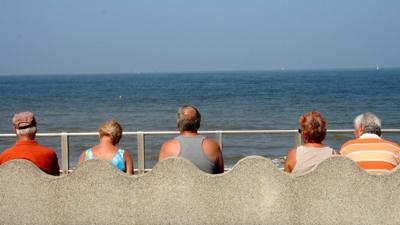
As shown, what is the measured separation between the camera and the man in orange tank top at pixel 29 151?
626 centimetres

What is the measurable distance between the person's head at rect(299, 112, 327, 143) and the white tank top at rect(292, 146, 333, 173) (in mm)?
123

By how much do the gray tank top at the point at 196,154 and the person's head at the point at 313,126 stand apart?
84 cm

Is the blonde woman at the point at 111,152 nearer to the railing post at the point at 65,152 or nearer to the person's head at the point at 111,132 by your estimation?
the person's head at the point at 111,132

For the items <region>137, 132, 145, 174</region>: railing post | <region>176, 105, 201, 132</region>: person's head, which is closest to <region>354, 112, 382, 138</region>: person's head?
<region>176, 105, 201, 132</region>: person's head

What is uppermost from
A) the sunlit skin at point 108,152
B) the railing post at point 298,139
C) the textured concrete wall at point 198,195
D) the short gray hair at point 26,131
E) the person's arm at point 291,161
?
the short gray hair at point 26,131

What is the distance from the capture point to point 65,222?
589 centimetres

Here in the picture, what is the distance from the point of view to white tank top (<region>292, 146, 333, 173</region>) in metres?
6.03

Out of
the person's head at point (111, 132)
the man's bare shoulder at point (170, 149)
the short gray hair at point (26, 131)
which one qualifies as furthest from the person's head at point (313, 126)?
the short gray hair at point (26, 131)

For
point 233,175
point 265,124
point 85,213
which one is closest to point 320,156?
point 233,175

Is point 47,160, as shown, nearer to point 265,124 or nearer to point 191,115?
point 191,115

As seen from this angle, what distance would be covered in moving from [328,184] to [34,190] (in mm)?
2372

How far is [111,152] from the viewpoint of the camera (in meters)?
6.57

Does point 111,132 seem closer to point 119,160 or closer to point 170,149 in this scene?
point 119,160

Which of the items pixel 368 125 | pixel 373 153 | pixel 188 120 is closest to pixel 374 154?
pixel 373 153
